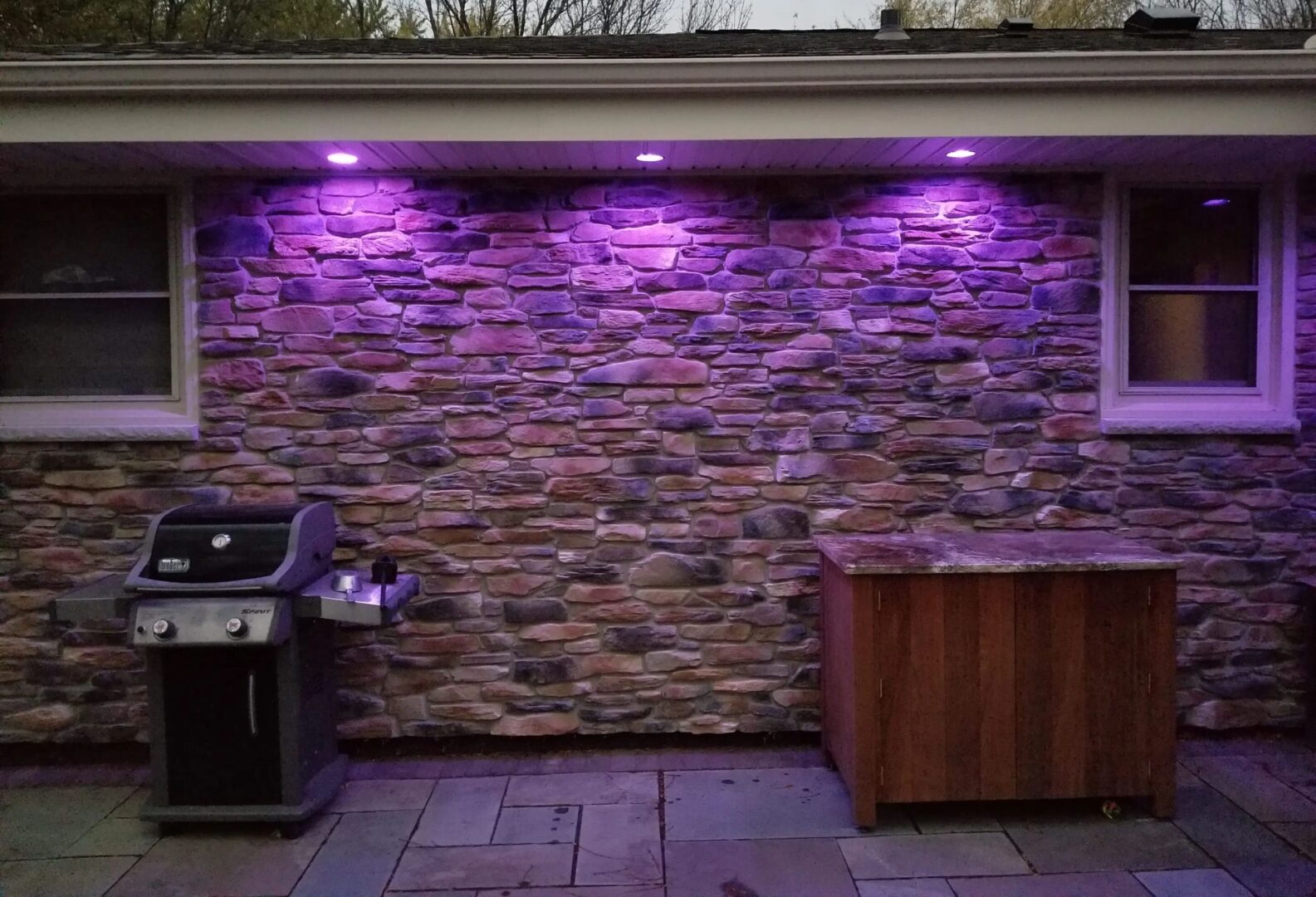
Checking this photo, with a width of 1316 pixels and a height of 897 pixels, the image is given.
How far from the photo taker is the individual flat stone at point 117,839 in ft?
11.8

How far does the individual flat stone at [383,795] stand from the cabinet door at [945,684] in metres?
1.97

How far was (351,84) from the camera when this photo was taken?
3.58m

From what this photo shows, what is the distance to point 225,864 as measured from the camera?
3.51 m

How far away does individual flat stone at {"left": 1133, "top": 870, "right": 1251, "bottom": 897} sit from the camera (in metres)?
3.21

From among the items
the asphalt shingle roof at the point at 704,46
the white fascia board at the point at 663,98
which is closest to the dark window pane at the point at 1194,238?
the asphalt shingle roof at the point at 704,46

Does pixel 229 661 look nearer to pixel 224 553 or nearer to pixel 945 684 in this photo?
pixel 224 553

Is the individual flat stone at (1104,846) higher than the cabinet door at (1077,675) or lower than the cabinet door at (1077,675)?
lower

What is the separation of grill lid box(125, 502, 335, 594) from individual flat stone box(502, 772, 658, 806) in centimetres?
134

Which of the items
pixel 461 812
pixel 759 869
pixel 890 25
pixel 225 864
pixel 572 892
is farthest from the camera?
pixel 890 25

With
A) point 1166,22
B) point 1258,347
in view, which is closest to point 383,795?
point 1258,347

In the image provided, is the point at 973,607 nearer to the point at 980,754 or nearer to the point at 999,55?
the point at 980,754

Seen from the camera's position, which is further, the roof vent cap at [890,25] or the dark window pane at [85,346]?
the roof vent cap at [890,25]

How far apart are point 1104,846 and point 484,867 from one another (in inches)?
92.9

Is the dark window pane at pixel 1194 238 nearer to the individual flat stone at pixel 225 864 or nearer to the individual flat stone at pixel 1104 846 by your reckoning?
the individual flat stone at pixel 1104 846
